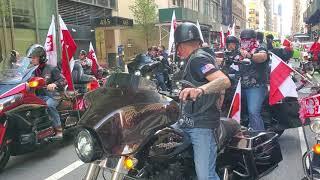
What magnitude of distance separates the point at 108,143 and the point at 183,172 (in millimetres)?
865

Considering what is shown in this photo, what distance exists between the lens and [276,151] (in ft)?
14.6

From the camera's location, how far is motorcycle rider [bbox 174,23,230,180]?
3.57 m

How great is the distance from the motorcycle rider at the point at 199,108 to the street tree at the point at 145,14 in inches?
1144

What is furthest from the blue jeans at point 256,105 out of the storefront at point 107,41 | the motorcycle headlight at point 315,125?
the storefront at point 107,41

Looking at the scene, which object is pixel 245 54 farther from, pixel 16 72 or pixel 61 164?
pixel 16 72

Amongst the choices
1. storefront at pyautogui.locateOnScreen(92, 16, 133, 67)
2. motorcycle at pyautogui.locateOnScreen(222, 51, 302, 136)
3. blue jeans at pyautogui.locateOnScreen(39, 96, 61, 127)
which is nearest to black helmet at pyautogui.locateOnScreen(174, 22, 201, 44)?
motorcycle at pyautogui.locateOnScreen(222, 51, 302, 136)

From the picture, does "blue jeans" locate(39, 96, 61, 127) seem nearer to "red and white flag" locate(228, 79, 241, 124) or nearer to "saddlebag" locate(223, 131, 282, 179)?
"red and white flag" locate(228, 79, 241, 124)

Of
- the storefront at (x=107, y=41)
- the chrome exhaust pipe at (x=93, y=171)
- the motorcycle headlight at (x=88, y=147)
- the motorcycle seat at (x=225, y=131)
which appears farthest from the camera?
the storefront at (x=107, y=41)

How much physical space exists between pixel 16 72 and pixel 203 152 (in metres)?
4.18

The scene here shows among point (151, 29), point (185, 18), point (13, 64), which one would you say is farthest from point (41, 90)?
point (185, 18)

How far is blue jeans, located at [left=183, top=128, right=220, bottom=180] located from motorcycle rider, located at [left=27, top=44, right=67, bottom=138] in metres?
4.05

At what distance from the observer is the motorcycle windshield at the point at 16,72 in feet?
22.0

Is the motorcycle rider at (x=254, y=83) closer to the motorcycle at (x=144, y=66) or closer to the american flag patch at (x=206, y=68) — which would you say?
the american flag patch at (x=206, y=68)

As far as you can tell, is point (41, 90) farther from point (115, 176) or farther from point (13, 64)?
point (115, 176)
